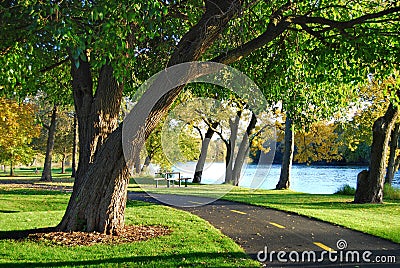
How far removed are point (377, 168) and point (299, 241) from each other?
997cm

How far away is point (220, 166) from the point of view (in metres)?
12.4

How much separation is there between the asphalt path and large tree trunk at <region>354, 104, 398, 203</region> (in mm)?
5401

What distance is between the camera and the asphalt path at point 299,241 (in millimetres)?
7207

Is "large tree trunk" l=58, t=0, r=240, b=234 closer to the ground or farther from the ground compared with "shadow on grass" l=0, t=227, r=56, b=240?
farther from the ground

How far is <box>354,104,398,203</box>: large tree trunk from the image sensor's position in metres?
17.3

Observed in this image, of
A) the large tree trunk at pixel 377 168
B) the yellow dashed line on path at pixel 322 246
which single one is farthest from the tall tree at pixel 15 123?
the yellow dashed line on path at pixel 322 246

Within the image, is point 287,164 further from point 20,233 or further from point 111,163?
point 20,233

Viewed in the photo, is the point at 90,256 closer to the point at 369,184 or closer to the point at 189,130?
the point at 189,130

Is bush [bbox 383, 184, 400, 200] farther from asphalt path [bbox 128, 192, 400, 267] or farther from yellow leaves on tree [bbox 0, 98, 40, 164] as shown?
yellow leaves on tree [bbox 0, 98, 40, 164]

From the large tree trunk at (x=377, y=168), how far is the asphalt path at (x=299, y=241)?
540 cm

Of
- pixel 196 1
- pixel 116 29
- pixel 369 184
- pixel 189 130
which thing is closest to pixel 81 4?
pixel 116 29

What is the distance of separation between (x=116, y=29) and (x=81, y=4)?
66.0 inches

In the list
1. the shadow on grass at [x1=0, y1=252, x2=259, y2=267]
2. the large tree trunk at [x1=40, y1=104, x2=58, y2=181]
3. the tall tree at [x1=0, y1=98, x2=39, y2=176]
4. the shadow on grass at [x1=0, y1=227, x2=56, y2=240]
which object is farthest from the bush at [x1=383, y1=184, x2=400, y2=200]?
the large tree trunk at [x1=40, y1=104, x2=58, y2=181]

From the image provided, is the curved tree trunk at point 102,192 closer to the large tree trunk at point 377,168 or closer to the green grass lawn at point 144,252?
the green grass lawn at point 144,252
